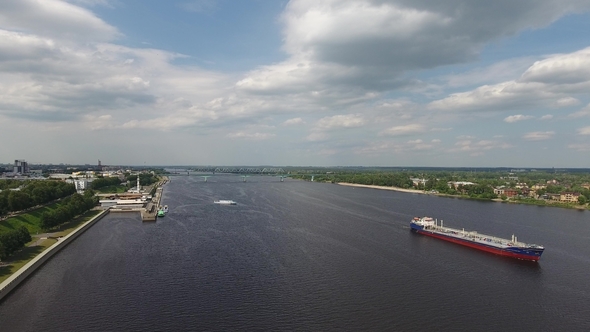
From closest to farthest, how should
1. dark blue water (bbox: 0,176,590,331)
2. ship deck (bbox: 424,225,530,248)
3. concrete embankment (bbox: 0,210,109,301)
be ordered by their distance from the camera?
dark blue water (bbox: 0,176,590,331), concrete embankment (bbox: 0,210,109,301), ship deck (bbox: 424,225,530,248)

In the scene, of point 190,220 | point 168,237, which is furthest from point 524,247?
point 190,220

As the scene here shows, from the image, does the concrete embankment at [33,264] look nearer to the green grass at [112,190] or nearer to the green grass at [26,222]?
the green grass at [26,222]

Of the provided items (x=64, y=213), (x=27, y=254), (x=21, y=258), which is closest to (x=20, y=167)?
(x=64, y=213)

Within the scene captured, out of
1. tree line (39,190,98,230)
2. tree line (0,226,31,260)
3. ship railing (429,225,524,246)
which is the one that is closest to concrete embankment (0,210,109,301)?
tree line (0,226,31,260)

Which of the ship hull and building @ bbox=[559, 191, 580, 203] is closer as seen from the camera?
the ship hull

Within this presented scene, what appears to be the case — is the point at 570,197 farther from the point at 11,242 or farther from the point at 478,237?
the point at 11,242

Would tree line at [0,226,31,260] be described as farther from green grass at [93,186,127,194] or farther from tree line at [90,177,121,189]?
tree line at [90,177,121,189]
